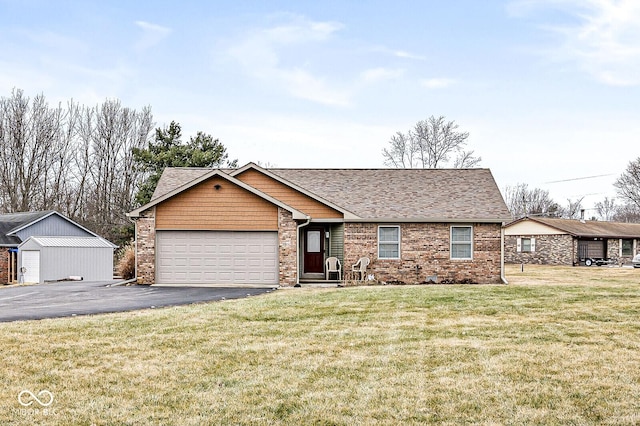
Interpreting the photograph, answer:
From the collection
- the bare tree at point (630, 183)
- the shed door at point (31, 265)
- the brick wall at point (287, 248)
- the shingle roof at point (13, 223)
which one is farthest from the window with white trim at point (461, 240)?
the bare tree at point (630, 183)

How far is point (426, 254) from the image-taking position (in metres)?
22.5

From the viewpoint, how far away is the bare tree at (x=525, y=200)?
6825 cm

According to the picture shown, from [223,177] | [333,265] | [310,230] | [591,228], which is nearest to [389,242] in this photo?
[333,265]

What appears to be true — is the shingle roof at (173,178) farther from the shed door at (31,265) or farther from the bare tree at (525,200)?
the bare tree at (525,200)

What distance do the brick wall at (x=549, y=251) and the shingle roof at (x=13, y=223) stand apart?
3073 cm

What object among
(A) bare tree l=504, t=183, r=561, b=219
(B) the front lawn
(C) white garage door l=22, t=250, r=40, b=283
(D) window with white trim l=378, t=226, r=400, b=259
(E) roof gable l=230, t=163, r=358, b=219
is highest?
(A) bare tree l=504, t=183, r=561, b=219

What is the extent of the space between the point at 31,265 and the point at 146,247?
56.8ft

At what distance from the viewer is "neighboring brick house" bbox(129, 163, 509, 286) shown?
70.2 ft

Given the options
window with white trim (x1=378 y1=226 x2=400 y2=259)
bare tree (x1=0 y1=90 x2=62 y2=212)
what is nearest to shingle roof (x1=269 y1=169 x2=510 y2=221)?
window with white trim (x1=378 y1=226 x2=400 y2=259)

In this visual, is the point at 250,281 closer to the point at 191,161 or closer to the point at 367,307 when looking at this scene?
the point at 367,307

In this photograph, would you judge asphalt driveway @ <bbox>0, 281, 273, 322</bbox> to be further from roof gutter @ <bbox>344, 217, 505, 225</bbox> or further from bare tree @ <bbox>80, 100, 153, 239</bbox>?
bare tree @ <bbox>80, 100, 153, 239</bbox>

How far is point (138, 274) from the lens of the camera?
21328mm

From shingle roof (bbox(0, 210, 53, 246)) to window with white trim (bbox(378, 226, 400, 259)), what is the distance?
933 inches

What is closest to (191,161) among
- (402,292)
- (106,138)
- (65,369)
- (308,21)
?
(106,138)
